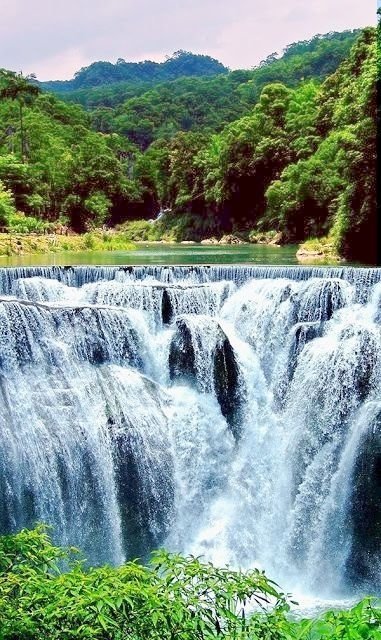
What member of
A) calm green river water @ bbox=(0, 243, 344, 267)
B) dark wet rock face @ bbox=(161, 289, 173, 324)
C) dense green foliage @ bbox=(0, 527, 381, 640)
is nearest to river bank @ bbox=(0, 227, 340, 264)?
calm green river water @ bbox=(0, 243, 344, 267)

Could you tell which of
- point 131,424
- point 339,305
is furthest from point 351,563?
point 339,305

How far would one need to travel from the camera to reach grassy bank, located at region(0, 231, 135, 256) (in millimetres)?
27188

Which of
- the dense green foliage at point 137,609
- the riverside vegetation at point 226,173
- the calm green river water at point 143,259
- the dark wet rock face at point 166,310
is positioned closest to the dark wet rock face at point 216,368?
the dark wet rock face at point 166,310

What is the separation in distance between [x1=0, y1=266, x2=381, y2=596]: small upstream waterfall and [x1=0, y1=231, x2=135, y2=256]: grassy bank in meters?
13.6

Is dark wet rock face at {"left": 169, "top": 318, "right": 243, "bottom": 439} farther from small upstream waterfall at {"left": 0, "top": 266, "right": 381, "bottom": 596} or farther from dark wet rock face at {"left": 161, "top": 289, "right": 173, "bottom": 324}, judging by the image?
dark wet rock face at {"left": 161, "top": 289, "right": 173, "bottom": 324}

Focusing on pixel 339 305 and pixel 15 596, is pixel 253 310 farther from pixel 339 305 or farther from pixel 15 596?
pixel 15 596

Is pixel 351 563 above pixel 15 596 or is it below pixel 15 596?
below

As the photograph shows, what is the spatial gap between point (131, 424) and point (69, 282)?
16.0ft

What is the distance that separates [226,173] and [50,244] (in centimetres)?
2010

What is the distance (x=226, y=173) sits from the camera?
4766cm

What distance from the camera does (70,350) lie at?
12.6 meters

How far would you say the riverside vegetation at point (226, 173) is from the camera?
23.2m

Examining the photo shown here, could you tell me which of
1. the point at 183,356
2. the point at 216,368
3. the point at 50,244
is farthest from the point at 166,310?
the point at 50,244

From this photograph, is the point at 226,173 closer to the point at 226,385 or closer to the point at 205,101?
the point at 226,385
